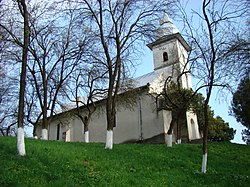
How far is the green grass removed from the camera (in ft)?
33.5

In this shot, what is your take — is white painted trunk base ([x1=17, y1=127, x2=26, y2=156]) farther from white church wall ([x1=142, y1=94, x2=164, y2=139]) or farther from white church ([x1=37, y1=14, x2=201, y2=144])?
white church wall ([x1=142, y1=94, x2=164, y2=139])

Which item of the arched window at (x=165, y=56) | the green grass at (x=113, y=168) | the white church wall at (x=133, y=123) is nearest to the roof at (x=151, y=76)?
the arched window at (x=165, y=56)

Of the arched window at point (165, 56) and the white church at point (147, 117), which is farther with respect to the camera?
the arched window at point (165, 56)

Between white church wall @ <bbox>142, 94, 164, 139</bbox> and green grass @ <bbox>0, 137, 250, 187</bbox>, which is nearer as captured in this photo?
green grass @ <bbox>0, 137, 250, 187</bbox>

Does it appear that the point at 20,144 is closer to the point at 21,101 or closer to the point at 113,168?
the point at 21,101

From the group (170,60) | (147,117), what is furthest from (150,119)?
(170,60)

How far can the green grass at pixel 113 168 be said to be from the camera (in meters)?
10.2

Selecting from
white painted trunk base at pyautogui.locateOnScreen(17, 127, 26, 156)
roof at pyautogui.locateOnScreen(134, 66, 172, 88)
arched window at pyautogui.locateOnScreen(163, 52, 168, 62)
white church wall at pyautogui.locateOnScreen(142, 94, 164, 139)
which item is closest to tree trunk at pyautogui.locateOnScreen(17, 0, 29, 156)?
white painted trunk base at pyautogui.locateOnScreen(17, 127, 26, 156)

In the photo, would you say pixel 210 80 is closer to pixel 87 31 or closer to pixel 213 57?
pixel 213 57

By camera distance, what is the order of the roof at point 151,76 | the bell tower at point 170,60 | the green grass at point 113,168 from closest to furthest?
the green grass at point 113,168 → the bell tower at point 170,60 → the roof at point 151,76

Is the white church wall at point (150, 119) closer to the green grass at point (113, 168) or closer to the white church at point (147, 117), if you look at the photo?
the white church at point (147, 117)

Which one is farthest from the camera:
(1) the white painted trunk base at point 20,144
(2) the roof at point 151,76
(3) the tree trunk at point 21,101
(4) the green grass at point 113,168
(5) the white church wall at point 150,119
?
(2) the roof at point 151,76

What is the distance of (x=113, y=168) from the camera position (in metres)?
13.1

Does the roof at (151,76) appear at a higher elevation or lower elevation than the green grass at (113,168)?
higher
